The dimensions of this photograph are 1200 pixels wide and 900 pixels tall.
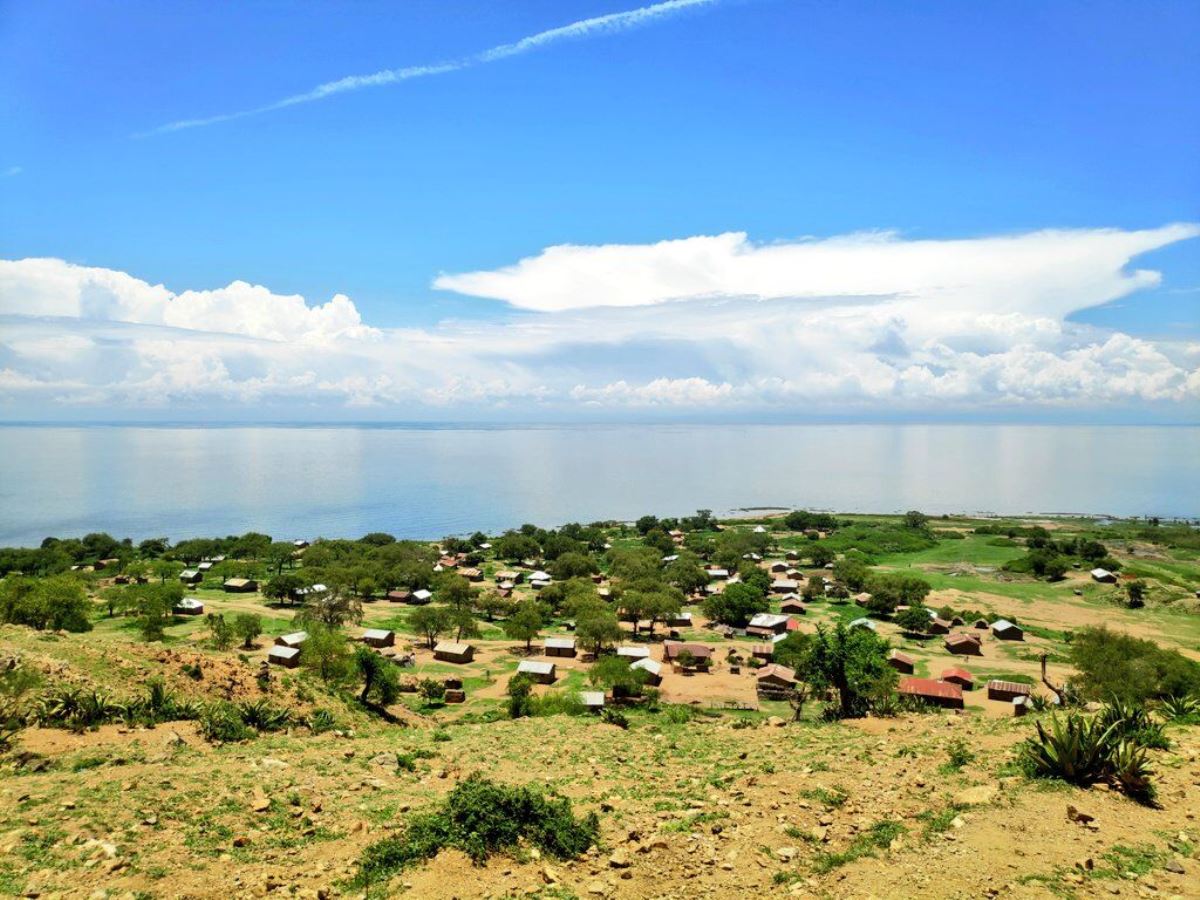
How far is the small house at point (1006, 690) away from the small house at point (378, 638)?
3581 centimetres

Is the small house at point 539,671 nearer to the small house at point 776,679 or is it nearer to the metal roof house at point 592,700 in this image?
the metal roof house at point 592,700

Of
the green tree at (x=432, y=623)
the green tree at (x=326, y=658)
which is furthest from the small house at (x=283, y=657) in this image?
the green tree at (x=432, y=623)

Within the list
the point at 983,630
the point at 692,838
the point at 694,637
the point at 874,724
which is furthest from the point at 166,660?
the point at 983,630

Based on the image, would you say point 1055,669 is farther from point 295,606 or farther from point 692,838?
point 295,606

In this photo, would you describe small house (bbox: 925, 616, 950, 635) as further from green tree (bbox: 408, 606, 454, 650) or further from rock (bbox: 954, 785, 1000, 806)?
rock (bbox: 954, 785, 1000, 806)

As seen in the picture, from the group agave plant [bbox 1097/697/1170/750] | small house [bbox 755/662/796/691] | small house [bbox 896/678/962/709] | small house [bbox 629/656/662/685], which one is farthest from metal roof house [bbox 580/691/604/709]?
agave plant [bbox 1097/697/1170/750]

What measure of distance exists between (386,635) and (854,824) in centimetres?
3808

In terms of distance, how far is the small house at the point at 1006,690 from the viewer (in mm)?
33094

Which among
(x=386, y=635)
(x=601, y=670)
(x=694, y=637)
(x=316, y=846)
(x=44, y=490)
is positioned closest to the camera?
(x=316, y=846)

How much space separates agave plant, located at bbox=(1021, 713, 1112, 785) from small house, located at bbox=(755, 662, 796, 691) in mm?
25274

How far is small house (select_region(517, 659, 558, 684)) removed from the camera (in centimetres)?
3609

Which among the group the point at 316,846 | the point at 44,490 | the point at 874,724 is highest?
the point at 316,846

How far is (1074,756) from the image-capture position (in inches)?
375

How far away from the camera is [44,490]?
144m
